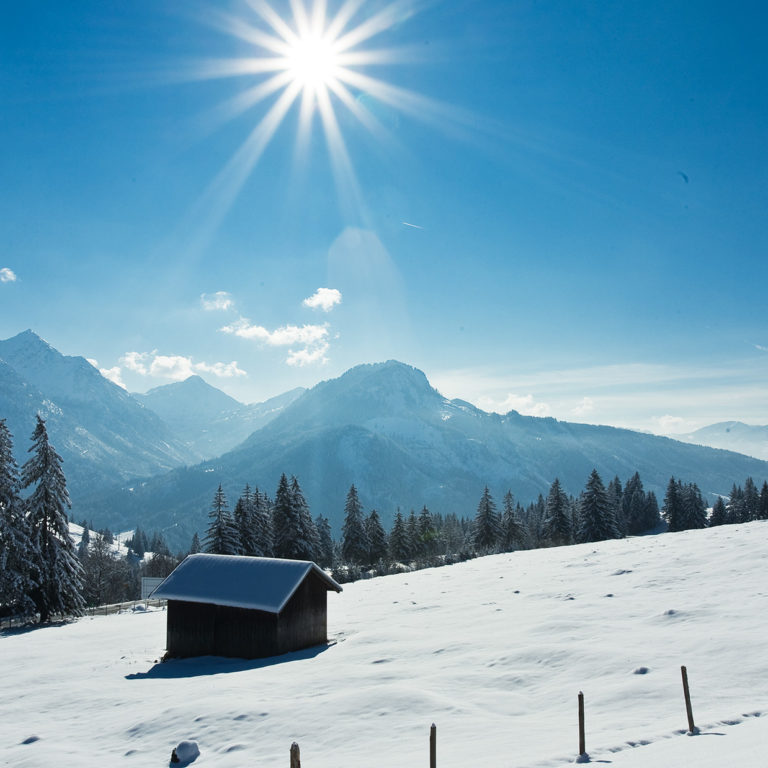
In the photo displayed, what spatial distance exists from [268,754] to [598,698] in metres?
7.57

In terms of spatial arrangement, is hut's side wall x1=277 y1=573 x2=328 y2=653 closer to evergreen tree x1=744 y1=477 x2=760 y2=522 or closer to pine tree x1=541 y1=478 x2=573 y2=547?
pine tree x1=541 y1=478 x2=573 y2=547

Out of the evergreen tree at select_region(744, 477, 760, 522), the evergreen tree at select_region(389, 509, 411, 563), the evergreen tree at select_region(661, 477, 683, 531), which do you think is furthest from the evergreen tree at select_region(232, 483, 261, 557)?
the evergreen tree at select_region(744, 477, 760, 522)

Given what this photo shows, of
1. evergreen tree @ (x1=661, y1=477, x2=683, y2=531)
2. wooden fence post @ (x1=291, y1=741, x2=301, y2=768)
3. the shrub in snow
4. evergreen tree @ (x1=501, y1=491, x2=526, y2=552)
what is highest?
evergreen tree @ (x1=661, y1=477, x2=683, y2=531)

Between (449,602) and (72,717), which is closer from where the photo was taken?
(72,717)

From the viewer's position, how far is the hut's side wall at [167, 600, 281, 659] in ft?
76.3

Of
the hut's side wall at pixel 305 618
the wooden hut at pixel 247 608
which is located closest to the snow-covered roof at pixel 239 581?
the wooden hut at pixel 247 608

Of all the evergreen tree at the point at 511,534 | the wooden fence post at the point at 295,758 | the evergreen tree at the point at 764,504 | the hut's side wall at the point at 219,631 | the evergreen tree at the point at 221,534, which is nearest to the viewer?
the wooden fence post at the point at 295,758

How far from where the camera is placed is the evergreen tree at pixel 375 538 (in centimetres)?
6450

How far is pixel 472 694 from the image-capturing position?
13.2m

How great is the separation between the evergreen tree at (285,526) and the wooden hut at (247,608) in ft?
82.7

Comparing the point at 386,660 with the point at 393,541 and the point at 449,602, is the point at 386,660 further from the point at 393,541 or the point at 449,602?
the point at 393,541

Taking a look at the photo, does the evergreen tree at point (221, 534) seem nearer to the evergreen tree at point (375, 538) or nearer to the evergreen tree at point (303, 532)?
the evergreen tree at point (303, 532)

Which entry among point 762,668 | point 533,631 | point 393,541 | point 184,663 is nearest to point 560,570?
point 533,631

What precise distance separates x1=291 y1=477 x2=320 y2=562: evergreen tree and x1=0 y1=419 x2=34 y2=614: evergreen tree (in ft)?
76.7
